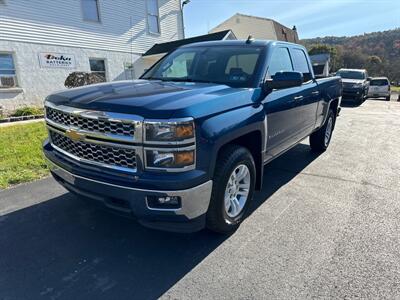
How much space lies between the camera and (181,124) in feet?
7.50

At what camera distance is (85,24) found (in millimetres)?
13391

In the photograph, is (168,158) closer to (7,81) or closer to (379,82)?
(7,81)

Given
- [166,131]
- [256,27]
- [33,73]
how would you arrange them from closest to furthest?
[166,131] < [33,73] < [256,27]

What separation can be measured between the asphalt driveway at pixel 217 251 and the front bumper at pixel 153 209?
17.9 inches

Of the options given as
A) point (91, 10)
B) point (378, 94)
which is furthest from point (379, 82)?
point (91, 10)

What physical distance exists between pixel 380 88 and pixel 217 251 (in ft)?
78.3

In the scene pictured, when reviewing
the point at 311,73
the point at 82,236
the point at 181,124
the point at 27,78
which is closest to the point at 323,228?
the point at 181,124

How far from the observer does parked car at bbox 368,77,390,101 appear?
2200 cm

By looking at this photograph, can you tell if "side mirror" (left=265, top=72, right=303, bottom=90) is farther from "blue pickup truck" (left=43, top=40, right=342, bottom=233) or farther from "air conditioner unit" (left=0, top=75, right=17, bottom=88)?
"air conditioner unit" (left=0, top=75, right=17, bottom=88)

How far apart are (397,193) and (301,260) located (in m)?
2.36

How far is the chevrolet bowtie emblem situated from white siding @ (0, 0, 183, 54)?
10.6 meters

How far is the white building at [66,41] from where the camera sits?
1117cm

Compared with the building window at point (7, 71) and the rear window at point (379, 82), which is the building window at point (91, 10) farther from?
the rear window at point (379, 82)

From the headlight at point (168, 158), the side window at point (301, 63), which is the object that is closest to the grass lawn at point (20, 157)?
the headlight at point (168, 158)
